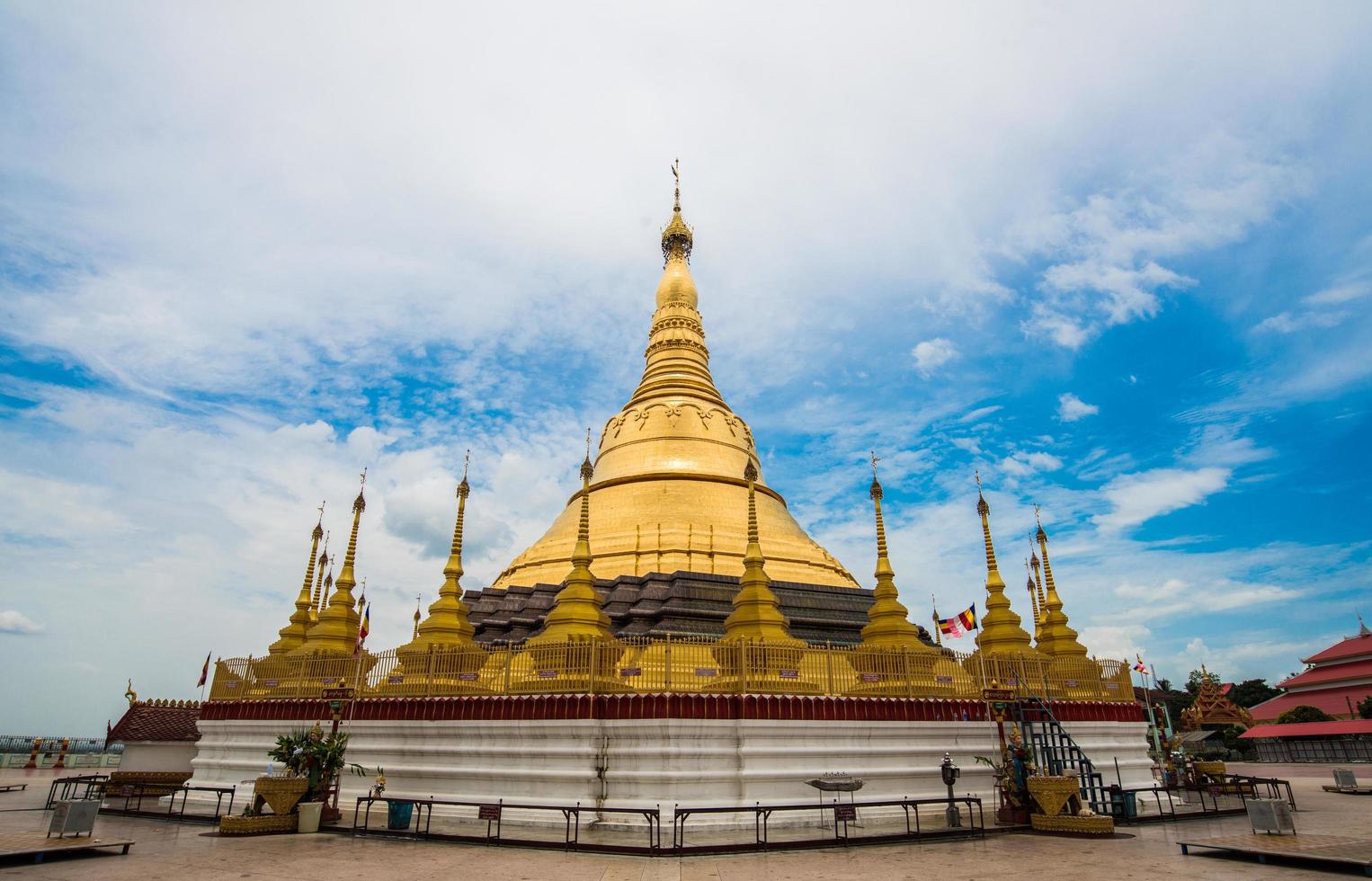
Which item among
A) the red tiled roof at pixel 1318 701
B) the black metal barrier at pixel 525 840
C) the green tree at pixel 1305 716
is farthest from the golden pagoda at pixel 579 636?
the red tiled roof at pixel 1318 701

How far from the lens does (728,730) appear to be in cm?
1526

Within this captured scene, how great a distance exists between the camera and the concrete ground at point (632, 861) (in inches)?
388

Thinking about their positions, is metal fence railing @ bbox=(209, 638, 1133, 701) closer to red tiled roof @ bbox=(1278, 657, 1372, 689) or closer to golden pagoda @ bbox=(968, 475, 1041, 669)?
golden pagoda @ bbox=(968, 475, 1041, 669)

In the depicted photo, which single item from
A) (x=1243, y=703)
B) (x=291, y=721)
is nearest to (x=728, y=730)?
(x=291, y=721)

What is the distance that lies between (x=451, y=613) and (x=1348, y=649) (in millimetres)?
58022

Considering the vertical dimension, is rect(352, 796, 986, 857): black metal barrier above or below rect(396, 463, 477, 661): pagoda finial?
below

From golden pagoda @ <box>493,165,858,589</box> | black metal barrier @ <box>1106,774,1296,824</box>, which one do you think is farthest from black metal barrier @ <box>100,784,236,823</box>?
black metal barrier @ <box>1106,774,1296,824</box>

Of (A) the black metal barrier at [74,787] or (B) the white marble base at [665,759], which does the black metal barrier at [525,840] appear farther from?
(A) the black metal barrier at [74,787]

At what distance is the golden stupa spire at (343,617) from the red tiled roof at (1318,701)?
189ft

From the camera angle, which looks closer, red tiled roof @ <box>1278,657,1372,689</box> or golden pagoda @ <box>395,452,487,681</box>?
golden pagoda @ <box>395,452,487,681</box>

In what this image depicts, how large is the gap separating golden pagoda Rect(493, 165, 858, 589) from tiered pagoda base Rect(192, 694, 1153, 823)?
1016 centimetres

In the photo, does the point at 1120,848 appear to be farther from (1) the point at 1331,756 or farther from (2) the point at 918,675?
(1) the point at 1331,756

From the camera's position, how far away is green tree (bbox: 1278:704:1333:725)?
46.3 m

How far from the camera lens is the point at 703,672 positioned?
632 inches
